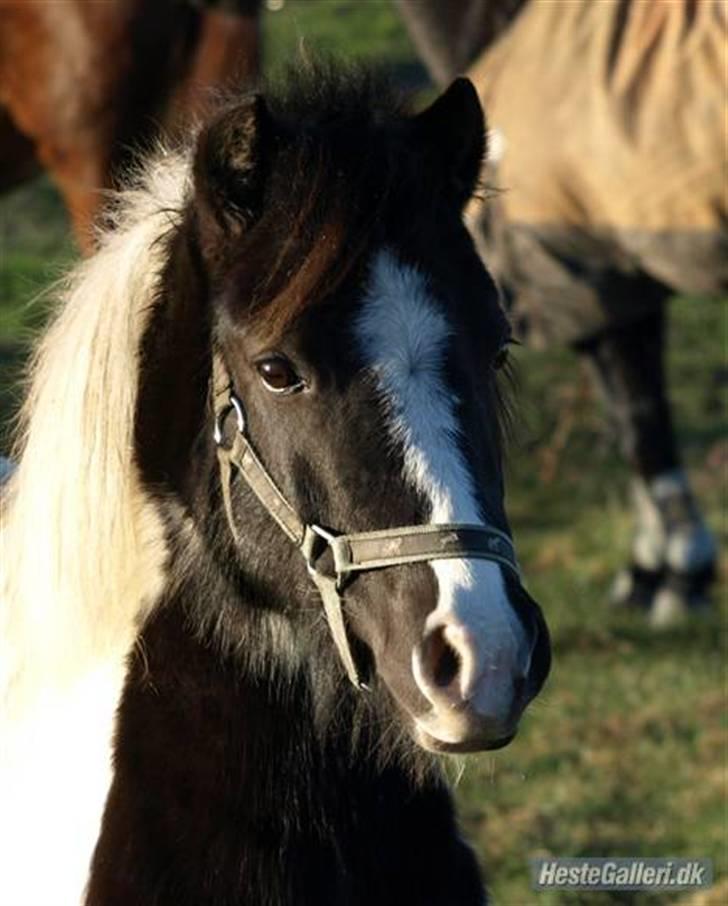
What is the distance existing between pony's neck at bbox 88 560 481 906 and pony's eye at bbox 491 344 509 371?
1.43 feet

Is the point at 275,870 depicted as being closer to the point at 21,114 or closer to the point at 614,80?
the point at 614,80

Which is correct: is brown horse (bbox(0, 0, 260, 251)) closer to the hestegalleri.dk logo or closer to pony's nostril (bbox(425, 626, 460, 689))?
the hestegalleri.dk logo

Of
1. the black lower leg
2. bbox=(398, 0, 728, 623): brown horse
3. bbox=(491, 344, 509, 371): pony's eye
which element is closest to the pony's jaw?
bbox=(491, 344, 509, 371): pony's eye

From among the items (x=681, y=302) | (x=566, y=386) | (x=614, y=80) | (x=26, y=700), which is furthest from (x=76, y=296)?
(x=681, y=302)

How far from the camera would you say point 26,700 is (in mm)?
2670

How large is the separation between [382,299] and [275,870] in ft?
2.32

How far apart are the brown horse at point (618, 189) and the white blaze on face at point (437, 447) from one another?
284 centimetres

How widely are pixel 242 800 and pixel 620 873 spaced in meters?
1.70

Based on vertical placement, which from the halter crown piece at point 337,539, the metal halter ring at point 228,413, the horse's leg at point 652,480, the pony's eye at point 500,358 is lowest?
the horse's leg at point 652,480

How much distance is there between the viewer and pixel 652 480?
20.0 ft

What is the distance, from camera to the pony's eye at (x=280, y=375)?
2.38 meters

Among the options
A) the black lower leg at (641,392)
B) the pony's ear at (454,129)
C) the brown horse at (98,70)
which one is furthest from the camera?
the black lower leg at (641,392)

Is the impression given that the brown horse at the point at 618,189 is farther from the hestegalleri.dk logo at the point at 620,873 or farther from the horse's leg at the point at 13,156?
the hestegalleri.dk logo at the point at 620,873

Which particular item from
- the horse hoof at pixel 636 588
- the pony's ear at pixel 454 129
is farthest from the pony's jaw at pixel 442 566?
the horse hoof at pixel 636 588
